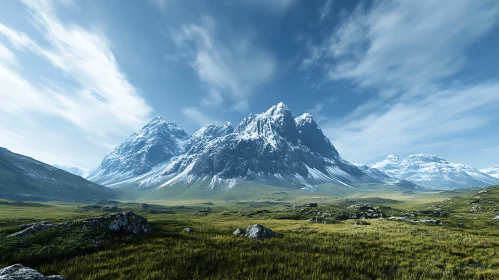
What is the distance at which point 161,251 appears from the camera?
59.7 ft

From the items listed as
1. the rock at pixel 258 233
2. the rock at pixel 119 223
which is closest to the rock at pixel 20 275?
the rock at pixel 119 223

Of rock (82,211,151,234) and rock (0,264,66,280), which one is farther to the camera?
rock (82,211,151,234)

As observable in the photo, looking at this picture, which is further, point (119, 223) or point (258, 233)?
point (258, 233)

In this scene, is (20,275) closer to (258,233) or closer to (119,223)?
(119,223)

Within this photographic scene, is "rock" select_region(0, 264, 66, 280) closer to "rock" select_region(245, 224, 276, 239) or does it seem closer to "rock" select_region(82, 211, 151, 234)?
"rock" select_region(82, 211, 151, 234)

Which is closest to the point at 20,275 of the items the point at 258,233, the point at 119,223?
the point at 119,223

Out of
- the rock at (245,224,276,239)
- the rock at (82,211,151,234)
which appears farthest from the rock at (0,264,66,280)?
the rock at (245,224,276,239)

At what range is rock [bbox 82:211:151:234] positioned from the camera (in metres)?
22.6

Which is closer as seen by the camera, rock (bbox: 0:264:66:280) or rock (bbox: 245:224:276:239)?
rock (bbox: 0:264:66:280)

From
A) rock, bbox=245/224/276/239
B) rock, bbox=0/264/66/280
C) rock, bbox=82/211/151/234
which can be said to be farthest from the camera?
rock, bbox=245/224/276/239

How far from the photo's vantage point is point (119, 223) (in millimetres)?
23750

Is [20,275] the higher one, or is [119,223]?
[20,275]

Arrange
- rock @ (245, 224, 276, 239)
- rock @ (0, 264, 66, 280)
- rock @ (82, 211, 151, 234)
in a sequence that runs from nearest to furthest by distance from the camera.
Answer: rock @ (0, 264, 66, 280) < rock @ (82, 211, 151, 234) < rock @ (245, 224, 276, 239)

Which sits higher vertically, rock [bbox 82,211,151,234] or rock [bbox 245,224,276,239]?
rock [bbox 82,211,151,234]
